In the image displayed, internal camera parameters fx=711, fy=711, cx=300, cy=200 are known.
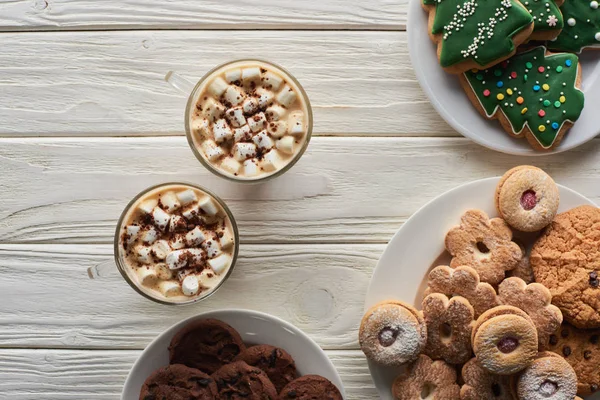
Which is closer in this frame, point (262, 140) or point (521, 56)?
point (262, 140)

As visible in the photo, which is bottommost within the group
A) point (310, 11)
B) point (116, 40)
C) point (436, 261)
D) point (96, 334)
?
point (96, 334)

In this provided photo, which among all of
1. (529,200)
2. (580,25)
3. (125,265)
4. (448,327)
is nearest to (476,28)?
(580,25)

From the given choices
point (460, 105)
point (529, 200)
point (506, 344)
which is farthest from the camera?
point (460, 105)

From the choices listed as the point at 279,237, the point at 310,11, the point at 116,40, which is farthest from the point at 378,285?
the point at 116,40

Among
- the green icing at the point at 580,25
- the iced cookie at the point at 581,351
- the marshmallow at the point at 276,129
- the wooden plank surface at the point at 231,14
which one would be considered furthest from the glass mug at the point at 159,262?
the green icing at the point at 580,25

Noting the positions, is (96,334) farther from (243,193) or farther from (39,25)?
(39,25)

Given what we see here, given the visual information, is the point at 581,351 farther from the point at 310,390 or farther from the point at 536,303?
the point at 310,390
